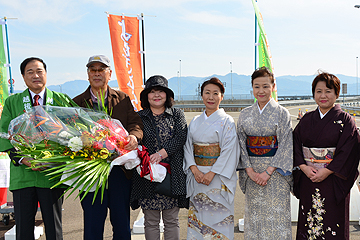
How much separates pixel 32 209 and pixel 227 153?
2.01 meters

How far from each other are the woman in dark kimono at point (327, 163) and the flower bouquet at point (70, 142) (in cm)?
180

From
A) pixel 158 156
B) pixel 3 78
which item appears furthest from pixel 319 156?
pixel 3 78

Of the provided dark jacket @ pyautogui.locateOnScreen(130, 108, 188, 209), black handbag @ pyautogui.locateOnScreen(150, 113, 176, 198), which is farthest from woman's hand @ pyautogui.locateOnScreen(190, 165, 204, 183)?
black handbag @ pyautogui.locateOnScreen(150, 113, 176, 198)

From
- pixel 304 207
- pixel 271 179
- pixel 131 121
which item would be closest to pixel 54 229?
pixel 131 121

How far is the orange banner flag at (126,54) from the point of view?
5074 mm

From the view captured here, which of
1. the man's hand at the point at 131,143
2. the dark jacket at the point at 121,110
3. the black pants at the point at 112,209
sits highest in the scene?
the dark jacket at the point at 121,110

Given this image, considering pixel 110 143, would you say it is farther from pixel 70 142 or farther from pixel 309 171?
pixel 309 171

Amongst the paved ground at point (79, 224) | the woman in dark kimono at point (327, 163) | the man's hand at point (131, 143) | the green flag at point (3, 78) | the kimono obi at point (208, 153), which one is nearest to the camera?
the man's hand at point (131, 143)

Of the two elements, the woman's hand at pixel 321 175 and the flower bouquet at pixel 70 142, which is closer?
the flower bouquet at pixel 70 142

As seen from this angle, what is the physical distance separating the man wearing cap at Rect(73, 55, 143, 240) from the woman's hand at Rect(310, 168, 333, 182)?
5.83 feet

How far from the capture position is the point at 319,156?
269 cm

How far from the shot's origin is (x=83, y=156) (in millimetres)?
2363

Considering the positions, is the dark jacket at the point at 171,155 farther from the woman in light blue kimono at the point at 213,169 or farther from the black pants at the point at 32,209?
the black pants at the point at 32,209

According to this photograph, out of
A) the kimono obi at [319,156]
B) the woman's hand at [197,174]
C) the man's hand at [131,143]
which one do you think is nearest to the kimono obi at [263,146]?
the kimono obi at [319,156]
